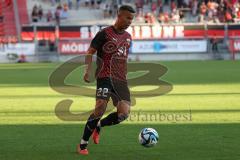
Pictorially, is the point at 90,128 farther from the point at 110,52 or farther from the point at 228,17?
the point at 228,17

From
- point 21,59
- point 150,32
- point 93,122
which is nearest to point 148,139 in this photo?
point 93,122

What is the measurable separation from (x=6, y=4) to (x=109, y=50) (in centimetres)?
3890

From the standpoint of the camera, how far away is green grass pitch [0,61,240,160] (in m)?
9.62

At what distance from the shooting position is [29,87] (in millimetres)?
22375

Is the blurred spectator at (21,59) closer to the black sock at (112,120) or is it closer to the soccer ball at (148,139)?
the black sock at (112,120)

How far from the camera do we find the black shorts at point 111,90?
9.62m

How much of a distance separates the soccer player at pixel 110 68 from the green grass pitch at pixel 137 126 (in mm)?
505

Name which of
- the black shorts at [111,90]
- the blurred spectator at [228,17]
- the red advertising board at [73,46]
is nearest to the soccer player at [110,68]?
the black shorts at [111,90]

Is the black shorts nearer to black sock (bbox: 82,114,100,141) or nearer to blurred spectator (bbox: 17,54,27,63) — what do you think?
black sock (bbox: 82,114,100,141)

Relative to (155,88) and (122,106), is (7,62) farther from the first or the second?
(122,106)

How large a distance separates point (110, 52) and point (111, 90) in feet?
1.85

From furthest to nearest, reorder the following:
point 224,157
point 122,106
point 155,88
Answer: point 155,88 < point 122,106 < point 224,157

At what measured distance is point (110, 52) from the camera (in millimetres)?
9750

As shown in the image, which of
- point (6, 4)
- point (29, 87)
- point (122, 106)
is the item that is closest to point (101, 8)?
point (6, 4)
